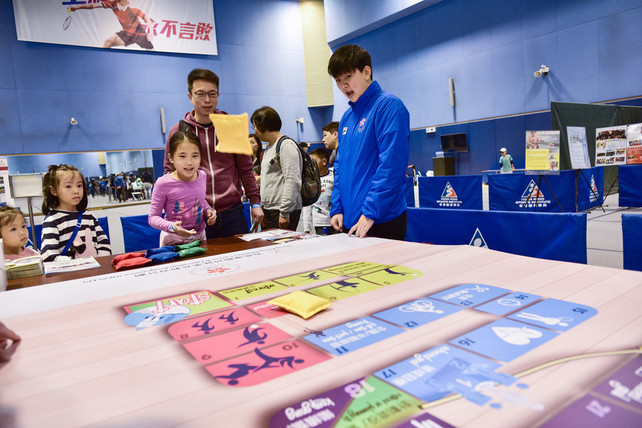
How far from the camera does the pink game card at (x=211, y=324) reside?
842 millimetres

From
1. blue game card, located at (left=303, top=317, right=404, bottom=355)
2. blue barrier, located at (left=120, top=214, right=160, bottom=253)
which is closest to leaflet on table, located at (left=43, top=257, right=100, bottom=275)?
blue game card, located at (left=303, top=317, right=404, bottom=355)

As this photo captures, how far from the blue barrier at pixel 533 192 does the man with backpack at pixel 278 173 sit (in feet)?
12.3

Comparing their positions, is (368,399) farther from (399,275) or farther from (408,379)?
(399,275)

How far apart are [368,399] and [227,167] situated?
1.78 metres

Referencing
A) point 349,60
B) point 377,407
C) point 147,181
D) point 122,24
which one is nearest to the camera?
point 377,407

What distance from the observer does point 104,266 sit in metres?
1.61

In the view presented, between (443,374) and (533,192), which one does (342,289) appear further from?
(533,192)

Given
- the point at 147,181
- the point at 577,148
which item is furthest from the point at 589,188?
the point at 147,181

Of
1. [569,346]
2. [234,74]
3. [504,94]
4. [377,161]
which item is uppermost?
[234,74]

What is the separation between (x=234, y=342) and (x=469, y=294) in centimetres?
54

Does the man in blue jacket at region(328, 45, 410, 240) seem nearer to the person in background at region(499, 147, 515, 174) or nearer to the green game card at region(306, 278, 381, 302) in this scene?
the green game card at region(306, 278, 381, 302)

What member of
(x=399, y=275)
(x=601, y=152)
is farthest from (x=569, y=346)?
(x=601, y=152)

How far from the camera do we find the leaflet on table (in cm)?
156

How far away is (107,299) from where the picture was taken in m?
1.12
